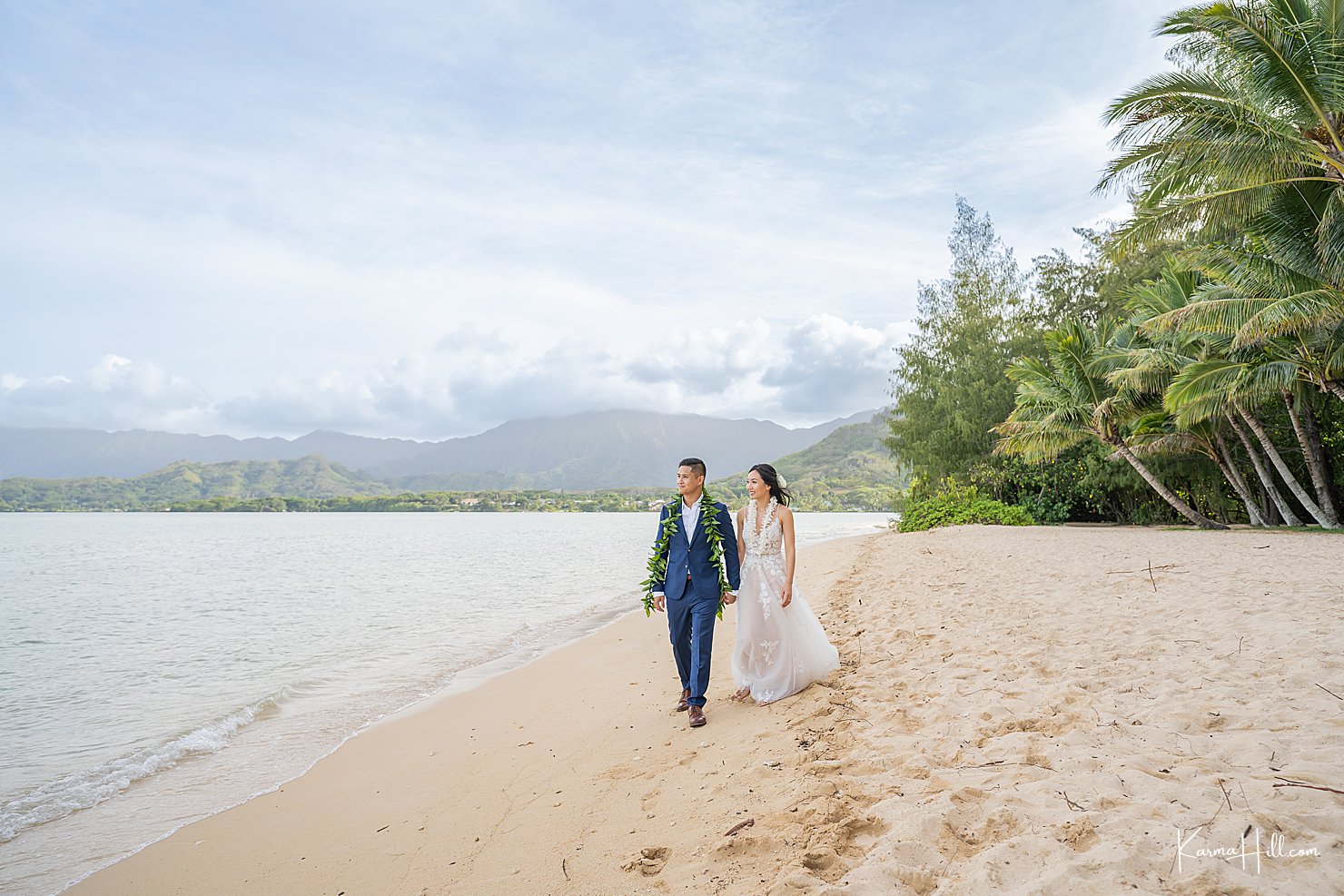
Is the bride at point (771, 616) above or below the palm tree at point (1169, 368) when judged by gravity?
below

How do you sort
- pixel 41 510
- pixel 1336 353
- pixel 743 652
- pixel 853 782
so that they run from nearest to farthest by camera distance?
1. pixel 853 782
2. pixel 743 652
3. pixel 1336 353
4. pixel 41 510

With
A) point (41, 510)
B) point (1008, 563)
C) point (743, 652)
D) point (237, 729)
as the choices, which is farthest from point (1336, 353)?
point (41, 510)

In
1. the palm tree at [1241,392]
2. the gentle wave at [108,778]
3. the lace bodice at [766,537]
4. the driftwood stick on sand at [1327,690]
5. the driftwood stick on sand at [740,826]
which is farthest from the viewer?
the palm tree at [1241,392]

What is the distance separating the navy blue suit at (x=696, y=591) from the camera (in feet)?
17.7

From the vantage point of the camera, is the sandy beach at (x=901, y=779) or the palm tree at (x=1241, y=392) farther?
the palm tree at (x=1241, y=392)

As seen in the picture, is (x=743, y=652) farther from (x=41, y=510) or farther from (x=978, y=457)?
(x=41, y=510)

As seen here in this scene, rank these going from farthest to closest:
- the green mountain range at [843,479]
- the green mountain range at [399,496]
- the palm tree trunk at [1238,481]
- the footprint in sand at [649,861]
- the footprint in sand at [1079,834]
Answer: the green mountain range at [399,496] → the green mountain range at [843,479] → the palm tree trunk at [1238,481] → the footprint in sand at [649,861] → the footprint in sand at [1079,834]

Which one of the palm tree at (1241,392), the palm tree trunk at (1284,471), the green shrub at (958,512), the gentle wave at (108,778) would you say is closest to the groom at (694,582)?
the gentle wave at (108,778)

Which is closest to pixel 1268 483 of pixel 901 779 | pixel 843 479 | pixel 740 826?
pixel 901 779

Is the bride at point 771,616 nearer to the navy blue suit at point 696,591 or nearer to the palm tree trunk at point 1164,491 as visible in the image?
the navy blue suit at point 696,591

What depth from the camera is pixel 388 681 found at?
9484 mm

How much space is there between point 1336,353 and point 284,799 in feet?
57.4

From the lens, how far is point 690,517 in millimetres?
5492

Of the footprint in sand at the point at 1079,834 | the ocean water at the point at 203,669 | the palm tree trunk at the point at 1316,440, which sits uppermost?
the palm tree trunk at the point at 1316,440
